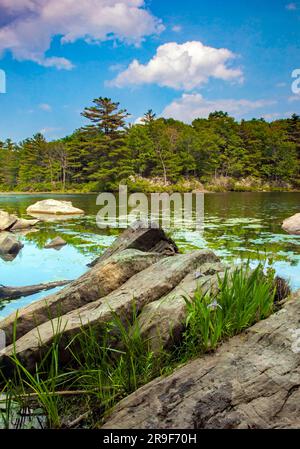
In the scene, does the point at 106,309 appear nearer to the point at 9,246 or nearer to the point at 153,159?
the point at 9,246

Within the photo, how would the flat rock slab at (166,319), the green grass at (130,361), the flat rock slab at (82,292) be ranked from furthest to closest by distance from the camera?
1. the flat rock slab at (82,292)
2. the flat rock slab at (166,319)
3. the green grass at (130,361)

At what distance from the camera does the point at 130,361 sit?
213 centimetres

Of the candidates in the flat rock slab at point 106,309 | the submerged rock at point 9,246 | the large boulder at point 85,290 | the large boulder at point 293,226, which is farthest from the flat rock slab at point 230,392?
the large boulder at point 293,226

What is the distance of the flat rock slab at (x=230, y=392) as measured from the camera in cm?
158

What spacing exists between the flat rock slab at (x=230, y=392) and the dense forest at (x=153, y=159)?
42454 mm

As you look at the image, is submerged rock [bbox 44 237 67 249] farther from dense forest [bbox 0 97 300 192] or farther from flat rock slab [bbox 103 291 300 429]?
dense forest [bbox 0 97 300 192]

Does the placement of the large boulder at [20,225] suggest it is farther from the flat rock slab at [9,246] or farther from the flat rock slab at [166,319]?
the flat rock slab at [166,319]

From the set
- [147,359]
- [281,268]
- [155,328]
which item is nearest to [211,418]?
[147,359]

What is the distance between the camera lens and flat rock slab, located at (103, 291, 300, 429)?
158 centimetres

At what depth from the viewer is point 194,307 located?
2.16 metres

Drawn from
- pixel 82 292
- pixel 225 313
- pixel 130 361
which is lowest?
pixel 130 361

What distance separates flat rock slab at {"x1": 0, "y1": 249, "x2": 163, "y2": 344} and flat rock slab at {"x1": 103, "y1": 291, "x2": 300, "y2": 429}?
1445 mm

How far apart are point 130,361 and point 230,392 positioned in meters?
0.68

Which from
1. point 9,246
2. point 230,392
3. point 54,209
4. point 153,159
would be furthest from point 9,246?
point 153,159
